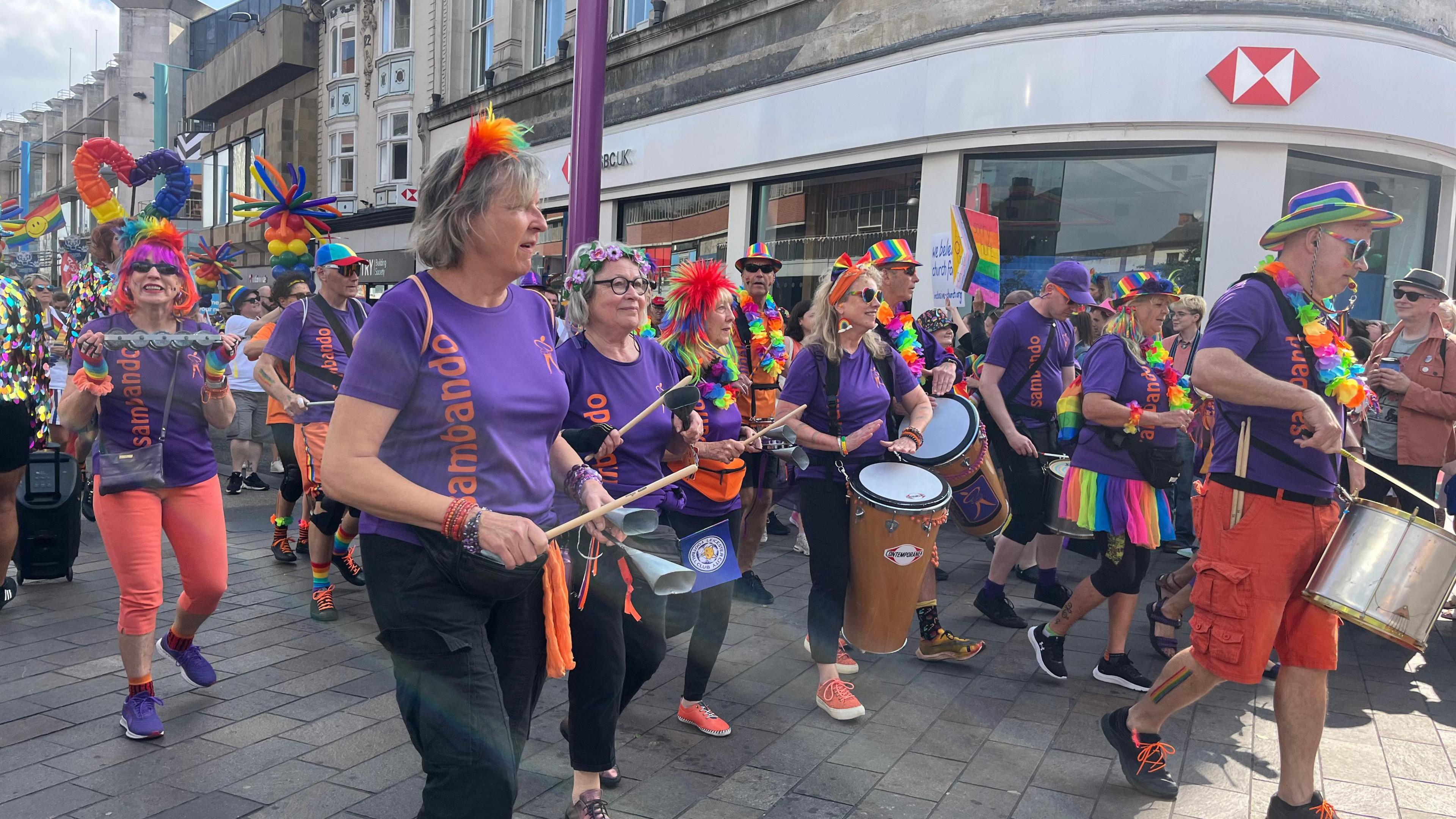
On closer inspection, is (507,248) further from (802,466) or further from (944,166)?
(944,166)

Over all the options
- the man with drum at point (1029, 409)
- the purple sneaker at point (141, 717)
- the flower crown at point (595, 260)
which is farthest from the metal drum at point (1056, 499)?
the purple sneaker at point (141, 717)

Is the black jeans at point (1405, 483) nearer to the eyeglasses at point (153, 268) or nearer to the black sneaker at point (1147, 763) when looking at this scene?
the black sneaker at point (1147, 763)

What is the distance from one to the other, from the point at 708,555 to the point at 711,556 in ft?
0.05

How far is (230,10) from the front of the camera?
49.0 meters

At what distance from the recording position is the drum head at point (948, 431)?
491 centimetres

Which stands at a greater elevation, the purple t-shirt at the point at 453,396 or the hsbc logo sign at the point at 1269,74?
the hsbc logo sign at the point at 1269,74

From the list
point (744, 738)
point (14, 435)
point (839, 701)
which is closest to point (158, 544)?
point (14, 435)

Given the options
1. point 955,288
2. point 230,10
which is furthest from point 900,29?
point 230,10

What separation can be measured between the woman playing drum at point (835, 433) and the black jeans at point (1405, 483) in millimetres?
3728

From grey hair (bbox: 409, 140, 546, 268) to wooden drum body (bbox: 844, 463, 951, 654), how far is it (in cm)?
238

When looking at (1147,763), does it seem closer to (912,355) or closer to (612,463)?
(612,463)

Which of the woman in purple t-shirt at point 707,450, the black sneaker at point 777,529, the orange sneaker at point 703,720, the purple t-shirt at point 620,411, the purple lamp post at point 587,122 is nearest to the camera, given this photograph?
the purple t-shirt at point 620,411

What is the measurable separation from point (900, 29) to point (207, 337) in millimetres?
10047

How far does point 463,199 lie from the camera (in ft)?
7.50
